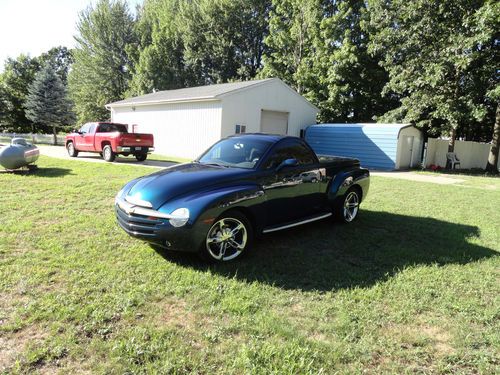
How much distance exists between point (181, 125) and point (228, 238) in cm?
1763

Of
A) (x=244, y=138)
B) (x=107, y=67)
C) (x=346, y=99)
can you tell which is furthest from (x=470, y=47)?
(x=107, y=67)

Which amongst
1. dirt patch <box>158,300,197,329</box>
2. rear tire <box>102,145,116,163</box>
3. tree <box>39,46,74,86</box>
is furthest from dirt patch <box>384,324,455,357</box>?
tree <box>39,46,74,86</box>

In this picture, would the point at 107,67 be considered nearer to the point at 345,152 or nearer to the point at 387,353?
the point at 345,152

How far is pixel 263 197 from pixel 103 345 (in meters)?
2.55

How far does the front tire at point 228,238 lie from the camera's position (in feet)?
13.4

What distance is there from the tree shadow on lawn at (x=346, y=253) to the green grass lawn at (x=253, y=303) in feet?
0.08

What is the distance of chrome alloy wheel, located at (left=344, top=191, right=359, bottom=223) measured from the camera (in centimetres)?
630

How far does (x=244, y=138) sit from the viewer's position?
18.0 ft

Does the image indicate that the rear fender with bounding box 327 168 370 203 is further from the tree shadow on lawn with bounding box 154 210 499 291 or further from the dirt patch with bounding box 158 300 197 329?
the dirt patch with bounding box 158 300 197 329

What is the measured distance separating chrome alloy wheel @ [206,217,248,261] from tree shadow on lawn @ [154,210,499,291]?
0.14 metres

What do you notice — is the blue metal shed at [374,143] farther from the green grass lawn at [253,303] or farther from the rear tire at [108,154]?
the green grass lawn at [253,303]

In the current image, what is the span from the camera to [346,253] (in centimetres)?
479

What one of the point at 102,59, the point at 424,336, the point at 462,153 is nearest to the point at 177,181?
the point at 424,336

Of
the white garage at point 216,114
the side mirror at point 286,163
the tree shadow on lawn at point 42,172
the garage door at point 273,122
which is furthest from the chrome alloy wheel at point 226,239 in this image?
the garage door at point 273,122
